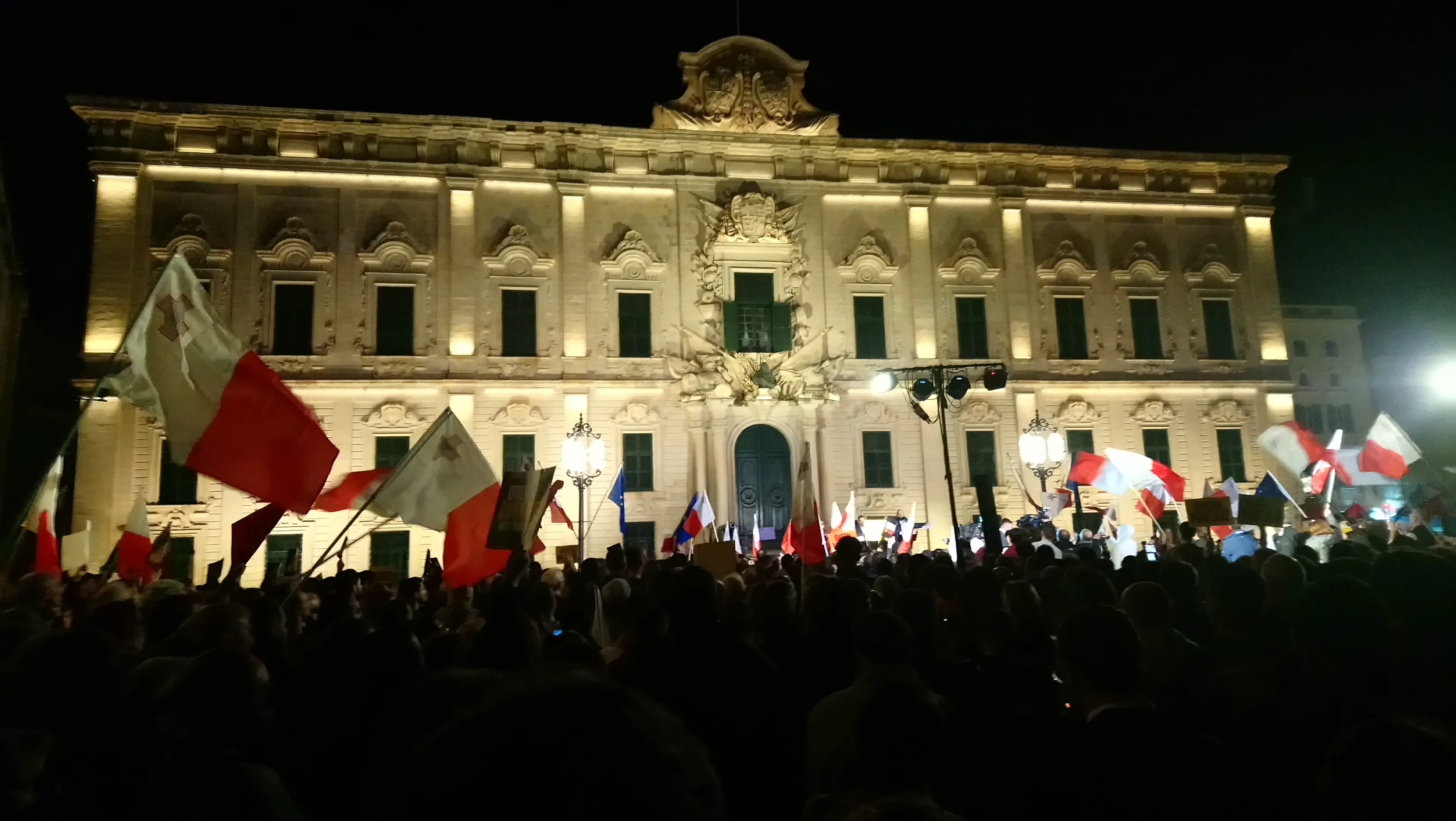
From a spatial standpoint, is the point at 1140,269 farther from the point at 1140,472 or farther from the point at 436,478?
the point at 436,478

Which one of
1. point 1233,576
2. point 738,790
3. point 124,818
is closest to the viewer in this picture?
point 124,818

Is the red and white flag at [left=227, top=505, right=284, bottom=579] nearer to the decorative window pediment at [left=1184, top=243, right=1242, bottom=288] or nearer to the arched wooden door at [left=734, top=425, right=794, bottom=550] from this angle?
the arched wooden door at [left=734, top=425, right=794, bottom=550]

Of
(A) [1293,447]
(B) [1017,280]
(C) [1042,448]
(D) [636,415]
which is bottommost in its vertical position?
(A) [1293,447]

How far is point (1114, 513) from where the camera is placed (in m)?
26.0

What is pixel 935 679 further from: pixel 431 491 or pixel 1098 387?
pixel 1098 387

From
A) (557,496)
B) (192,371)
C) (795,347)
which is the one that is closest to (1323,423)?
(795,347)

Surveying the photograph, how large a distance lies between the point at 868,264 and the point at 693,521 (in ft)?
43.8

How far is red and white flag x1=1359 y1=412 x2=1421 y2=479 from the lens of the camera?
16.5 meters

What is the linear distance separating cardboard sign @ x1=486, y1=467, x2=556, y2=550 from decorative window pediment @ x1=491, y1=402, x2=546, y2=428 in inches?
588

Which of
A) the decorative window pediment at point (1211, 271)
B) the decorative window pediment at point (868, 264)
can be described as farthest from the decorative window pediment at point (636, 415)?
the decorative window pediment at point (1211, 271)

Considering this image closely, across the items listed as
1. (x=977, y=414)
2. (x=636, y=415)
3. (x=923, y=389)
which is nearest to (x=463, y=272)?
(x=636, y=415)

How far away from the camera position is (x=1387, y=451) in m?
16.7

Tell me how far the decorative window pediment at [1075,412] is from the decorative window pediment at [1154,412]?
4.79 ft

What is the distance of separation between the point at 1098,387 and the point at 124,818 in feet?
94.2
